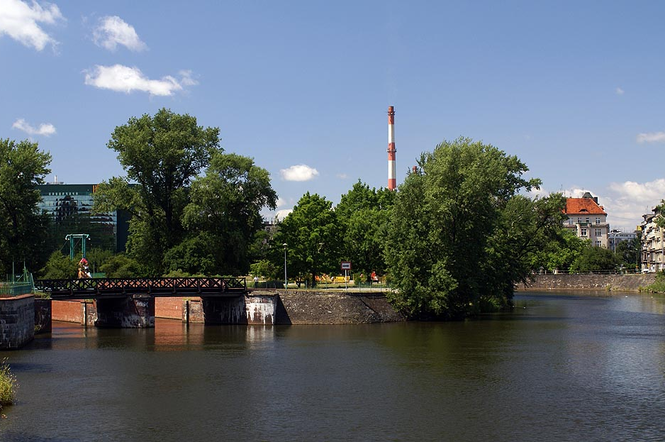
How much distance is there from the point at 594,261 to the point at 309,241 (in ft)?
275

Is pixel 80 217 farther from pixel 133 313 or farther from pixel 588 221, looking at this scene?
pixel 588 221

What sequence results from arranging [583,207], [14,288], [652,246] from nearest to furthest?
[14,288] → [652,246] → [583,207]

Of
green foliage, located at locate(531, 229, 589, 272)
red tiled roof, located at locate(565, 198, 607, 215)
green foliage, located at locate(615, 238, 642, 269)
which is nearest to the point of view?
green foliage, located at locate(531, 229, 589, 272)

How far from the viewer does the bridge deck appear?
59.0m

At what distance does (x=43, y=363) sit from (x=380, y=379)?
20179 millimetres

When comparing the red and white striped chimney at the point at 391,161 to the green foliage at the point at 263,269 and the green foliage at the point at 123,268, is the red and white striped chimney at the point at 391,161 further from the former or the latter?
the green foliage at the point at 123,268

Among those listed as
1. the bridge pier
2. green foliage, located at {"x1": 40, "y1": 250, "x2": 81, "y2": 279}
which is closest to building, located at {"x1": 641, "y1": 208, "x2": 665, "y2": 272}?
green foliage, located at {"x1": 40, "y1": 250, "x2": 81, "y2": 279}

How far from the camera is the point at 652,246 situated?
Result: 15938 cm

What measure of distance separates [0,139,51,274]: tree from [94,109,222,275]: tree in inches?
282

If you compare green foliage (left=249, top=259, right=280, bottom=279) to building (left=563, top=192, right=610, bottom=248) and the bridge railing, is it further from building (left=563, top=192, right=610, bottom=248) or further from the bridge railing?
building (left=563, top=192, right=610, bottom=248)

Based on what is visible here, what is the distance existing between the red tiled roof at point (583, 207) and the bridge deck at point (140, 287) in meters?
143

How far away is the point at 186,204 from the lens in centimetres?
7419

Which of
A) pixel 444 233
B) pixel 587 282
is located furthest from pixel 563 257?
pixel 444 233

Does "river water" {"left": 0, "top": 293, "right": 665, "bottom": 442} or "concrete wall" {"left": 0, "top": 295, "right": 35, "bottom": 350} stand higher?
"concrete wall" {"left": 0, "top": 295, "right": 35, "bottom": 350}
